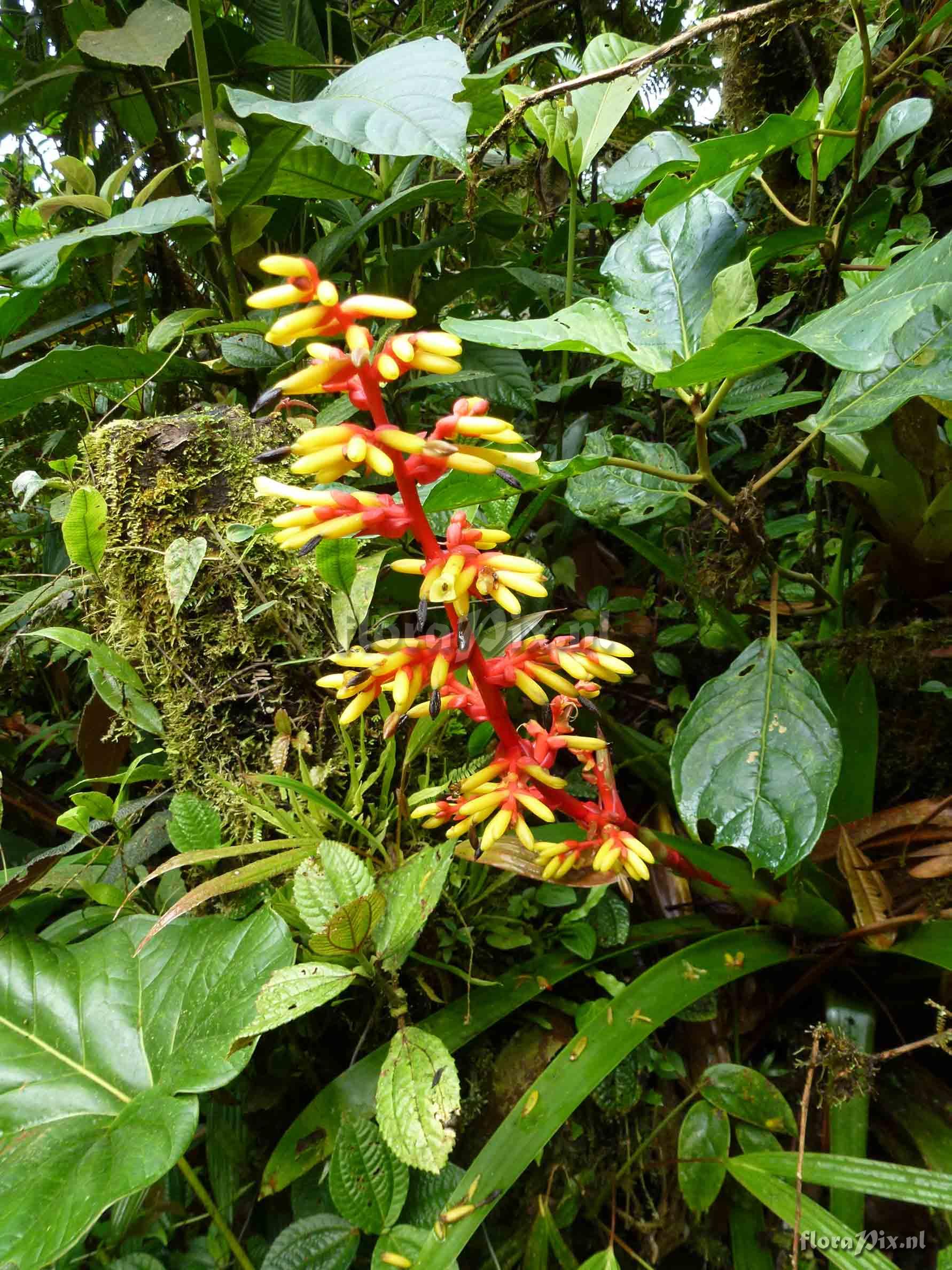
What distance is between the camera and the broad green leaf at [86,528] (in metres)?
1.15

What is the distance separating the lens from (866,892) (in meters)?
1.07

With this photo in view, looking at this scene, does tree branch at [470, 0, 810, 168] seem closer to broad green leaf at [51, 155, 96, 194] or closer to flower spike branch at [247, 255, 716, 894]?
flower spike branch at [247, 255, 716, 894]

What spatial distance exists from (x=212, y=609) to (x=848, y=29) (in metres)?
1.90

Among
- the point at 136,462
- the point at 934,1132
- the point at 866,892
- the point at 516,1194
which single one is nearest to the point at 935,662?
the point at 866,892

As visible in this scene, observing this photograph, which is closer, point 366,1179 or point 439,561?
point 439,561

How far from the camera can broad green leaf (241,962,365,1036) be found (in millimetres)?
815

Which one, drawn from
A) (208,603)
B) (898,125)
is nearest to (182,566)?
(208,603)

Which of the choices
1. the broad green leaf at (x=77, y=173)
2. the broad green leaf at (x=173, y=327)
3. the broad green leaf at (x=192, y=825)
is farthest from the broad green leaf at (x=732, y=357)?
the broad green leaf at (x=77, y=173)

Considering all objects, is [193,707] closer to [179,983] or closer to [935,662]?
[179,983]

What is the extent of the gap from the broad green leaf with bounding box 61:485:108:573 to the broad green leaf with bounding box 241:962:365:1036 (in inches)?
28.2

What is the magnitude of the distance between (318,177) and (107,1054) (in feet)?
4.67

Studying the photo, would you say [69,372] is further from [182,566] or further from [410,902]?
[410,902]

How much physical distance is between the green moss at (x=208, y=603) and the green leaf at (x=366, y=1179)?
0.50m

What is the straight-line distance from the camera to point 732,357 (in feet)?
2.27
